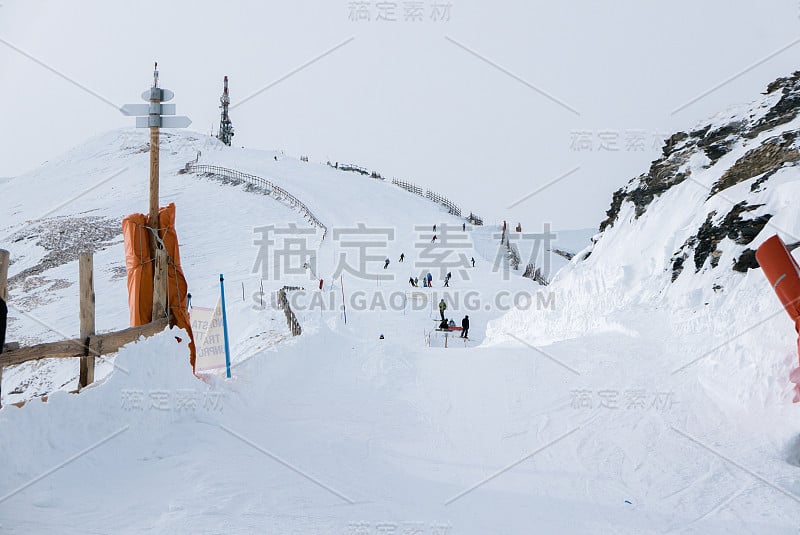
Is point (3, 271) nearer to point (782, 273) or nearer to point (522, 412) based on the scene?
point (522, 412)

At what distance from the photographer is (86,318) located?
758cm

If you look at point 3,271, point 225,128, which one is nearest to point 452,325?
point 3,271

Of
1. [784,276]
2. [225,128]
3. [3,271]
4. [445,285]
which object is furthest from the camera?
[225,128]

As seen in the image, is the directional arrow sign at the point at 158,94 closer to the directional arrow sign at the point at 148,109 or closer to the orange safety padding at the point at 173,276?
the directional arrow sign at the point at 148,109

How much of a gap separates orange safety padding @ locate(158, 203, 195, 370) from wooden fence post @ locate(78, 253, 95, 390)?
177cm

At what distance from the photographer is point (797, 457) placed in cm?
709

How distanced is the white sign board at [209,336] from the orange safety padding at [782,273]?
851 centimetres

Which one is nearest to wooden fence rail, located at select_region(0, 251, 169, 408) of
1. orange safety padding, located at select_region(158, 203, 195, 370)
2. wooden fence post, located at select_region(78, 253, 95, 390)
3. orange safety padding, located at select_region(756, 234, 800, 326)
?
wooden fence post, located at select_region(78, 253, 95, 390)

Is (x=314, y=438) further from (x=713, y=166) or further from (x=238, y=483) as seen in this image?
(x=713, y=166)

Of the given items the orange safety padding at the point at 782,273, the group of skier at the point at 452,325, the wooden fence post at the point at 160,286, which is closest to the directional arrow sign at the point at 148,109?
the wooden fence post at the point at 160,286

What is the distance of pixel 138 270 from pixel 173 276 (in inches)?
23.3

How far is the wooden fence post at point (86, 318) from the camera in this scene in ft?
24.4

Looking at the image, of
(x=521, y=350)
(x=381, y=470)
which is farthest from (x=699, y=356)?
(x=381, y=470)

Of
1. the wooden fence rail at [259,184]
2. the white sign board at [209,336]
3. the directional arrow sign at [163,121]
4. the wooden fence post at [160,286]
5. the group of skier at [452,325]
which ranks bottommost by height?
the group of skier at [452,325]
